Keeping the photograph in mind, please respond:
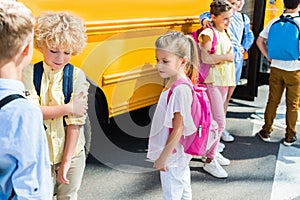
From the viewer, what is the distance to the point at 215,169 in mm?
3711

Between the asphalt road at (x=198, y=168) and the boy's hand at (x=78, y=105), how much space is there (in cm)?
144

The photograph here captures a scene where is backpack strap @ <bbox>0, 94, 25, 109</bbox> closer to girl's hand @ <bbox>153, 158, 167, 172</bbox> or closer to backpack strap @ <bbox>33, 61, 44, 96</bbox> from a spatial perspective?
backpack strap @ <bbox>33, 61, 44, 96</bbox>

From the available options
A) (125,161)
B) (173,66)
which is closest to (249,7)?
(125,161)

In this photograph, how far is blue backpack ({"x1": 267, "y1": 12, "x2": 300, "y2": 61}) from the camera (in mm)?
3998

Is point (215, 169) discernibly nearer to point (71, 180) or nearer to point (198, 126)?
point (198, 126)

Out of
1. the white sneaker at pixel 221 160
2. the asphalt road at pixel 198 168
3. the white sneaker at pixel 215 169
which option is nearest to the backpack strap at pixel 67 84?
the asphalt road at pixel 198 168

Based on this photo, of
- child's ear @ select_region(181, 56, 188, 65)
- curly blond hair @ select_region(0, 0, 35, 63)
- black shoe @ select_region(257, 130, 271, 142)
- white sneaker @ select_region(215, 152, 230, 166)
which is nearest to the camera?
curly blond hair @ select_region(0, 0, 35, 63)

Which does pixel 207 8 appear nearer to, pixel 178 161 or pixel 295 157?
pixel 295 157

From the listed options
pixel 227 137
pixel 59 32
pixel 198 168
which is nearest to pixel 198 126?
pixel 59 32

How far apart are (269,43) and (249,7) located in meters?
1.19

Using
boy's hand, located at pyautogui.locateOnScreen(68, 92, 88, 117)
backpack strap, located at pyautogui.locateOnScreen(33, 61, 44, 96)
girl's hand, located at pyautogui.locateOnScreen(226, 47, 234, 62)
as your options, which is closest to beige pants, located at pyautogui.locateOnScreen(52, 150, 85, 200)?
boy's hand, located at pyautogui.locateOnScreen(68, 92, 88, 117)

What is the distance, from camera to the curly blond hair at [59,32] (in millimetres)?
1907

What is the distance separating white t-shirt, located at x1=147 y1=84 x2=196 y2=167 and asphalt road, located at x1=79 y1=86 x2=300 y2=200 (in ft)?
3.28

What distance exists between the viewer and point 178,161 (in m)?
2.41
